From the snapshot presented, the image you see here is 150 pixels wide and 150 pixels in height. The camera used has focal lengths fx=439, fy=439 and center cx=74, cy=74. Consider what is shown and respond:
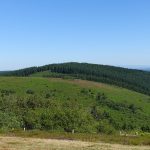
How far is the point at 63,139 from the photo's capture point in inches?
2352

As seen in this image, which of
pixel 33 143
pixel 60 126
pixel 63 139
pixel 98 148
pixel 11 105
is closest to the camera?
pixel 98 148

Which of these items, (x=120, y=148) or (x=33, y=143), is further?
(x=33, y=143)

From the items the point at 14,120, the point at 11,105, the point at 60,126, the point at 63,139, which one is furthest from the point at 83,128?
A: the point at 63,139

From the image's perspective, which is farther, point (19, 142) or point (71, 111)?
point (71, 111)

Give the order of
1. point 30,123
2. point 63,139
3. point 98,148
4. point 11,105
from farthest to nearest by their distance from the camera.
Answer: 1. point 11,105
2. point 30,123
3. point 63,139
4. point 98,148

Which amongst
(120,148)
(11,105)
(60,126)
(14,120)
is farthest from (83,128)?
(120,148)

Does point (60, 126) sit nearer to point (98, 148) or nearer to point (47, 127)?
point (47, 127)

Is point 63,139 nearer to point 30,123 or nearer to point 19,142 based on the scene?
point 19,142

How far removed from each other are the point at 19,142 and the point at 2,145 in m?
4.31

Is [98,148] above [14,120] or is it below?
above

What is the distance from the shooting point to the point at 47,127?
148 meters

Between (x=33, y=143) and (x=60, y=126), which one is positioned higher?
(x=33, y=143)

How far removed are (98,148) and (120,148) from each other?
2970 millimetres

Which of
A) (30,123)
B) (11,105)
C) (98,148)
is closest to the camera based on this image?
(98,148)
